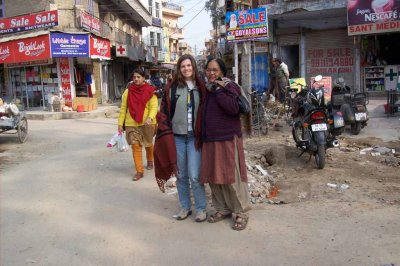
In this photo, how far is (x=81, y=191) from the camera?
19.0 ft

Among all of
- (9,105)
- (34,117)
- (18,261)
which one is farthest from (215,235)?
(34,117)

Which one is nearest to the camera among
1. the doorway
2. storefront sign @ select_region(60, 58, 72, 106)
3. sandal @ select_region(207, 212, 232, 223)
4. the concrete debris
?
sandal @ select_region(207, 212, 232, 223)

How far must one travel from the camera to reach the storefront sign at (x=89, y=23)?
19.2 m

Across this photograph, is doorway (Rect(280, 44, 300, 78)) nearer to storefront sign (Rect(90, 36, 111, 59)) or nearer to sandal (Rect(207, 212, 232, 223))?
storefront sign (Rect(90, 36, 111, 59))

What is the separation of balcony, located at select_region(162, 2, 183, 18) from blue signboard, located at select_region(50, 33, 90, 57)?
128 feet

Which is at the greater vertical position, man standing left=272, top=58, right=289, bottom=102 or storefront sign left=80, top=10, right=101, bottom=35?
storefront sign left=80, top=10, right=101, bottom=35

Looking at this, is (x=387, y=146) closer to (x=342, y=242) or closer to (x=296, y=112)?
(x=296, y=112)

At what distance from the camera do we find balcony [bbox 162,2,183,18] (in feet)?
184

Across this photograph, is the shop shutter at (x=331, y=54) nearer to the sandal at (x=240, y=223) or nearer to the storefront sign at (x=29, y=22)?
the storefront sign at (x=29, y=22)

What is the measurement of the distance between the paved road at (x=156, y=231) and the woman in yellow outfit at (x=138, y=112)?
54 cm

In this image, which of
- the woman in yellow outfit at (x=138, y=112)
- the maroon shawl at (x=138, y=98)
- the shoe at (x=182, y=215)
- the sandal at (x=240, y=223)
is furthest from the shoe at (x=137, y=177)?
the sandal at (x=240, y=223)

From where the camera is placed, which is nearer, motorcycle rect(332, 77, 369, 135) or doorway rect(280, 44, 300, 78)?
motorcycle rect(332, 77, 369, 135)

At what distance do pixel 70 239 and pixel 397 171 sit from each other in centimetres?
461

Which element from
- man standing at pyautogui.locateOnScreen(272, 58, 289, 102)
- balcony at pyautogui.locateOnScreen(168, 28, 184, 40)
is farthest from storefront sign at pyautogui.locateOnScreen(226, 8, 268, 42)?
balcony at pyautogui.locateOnScreen(168, 28, 184, 40)
